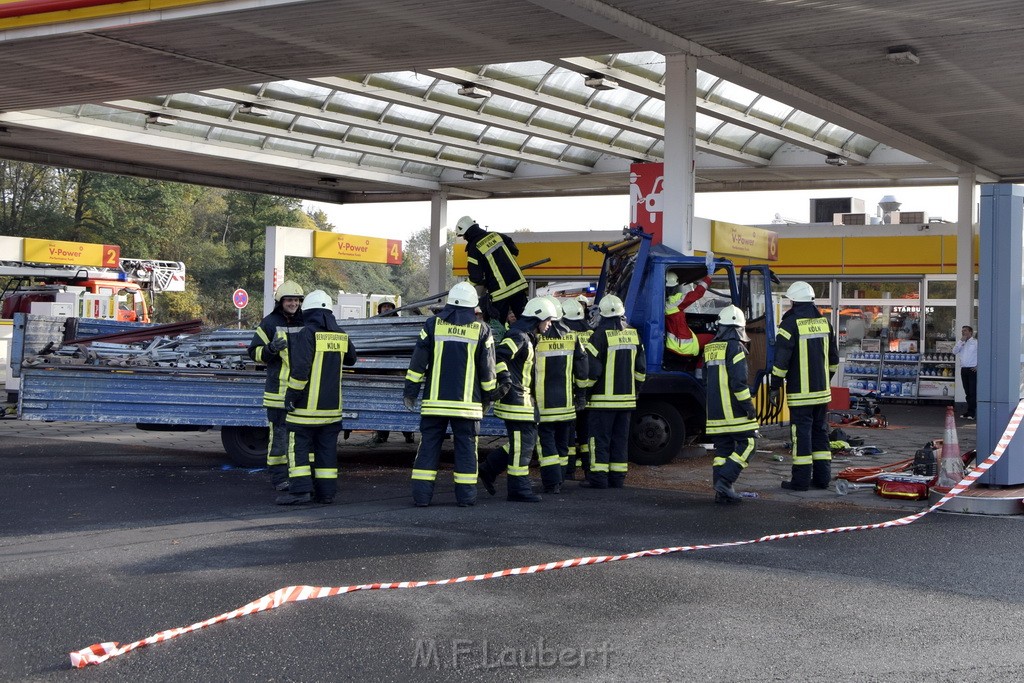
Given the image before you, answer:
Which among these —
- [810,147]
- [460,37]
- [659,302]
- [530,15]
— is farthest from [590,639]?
[810,147]

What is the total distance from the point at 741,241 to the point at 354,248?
13325mm

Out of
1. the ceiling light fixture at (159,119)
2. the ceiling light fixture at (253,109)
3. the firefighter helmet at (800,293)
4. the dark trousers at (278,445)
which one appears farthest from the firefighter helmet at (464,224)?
the ceiling light fixture at (159,119)

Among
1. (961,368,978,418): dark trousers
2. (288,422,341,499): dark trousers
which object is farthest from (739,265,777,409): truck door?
(961,368,978,418): dark trousers

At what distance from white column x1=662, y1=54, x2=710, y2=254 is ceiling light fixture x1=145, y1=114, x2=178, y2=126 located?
31.6 feet

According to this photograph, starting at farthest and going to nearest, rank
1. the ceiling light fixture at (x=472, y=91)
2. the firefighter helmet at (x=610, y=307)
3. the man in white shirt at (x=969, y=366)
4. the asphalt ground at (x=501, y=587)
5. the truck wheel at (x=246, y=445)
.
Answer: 1. the man in white shirt at (x=969, y=366)
2. the ceiling light fixture at (x=472, y=91)
3. the truck wheel at (x=246, y=445)
4. the firefighter helmet at (x=610, y=307)
5. the asphalt ground at (x=501, y=587)

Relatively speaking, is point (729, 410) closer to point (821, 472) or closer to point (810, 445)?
point (810, 445)

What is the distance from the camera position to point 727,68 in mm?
14086

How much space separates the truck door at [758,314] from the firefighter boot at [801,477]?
6.51 ft

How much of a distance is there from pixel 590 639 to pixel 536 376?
4800 millimetres

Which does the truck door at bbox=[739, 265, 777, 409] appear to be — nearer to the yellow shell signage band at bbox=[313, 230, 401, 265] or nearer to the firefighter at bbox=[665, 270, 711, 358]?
the firefighter at bbox=[665, 270, 711, 358]

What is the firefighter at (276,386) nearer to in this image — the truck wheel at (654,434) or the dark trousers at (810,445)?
the truck wheel at (654,434)

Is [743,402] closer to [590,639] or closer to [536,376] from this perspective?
[536,376]

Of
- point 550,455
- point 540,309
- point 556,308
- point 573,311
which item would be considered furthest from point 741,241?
point 550,455

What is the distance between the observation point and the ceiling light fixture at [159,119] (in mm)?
19109
